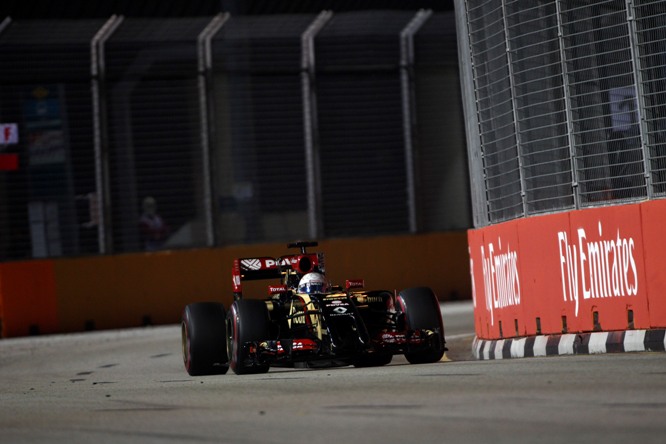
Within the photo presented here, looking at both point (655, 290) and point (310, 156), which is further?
point (310, 156)

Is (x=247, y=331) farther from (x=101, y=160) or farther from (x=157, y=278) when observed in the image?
(x=101, y=160)

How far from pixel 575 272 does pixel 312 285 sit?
2.33m

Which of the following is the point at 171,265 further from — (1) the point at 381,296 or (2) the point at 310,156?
(1) the point at 381,296

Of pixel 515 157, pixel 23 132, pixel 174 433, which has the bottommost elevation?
pixel 174 433

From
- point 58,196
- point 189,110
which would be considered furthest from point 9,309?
point 189,110

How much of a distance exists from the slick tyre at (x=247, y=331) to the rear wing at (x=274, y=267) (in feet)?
2.94

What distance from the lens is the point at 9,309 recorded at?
26.3 metres

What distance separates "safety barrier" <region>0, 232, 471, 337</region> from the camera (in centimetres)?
2669

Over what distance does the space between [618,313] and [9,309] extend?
15635 mm

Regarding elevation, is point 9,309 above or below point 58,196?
below

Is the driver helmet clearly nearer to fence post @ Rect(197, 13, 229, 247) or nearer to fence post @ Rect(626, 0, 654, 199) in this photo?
fence post @ Rect(626, 0, 654, 199)

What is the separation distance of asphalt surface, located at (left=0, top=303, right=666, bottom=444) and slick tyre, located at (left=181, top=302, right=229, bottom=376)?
2.30 feet

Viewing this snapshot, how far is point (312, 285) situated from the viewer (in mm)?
13984

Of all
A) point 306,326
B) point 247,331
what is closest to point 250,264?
point 306,326
